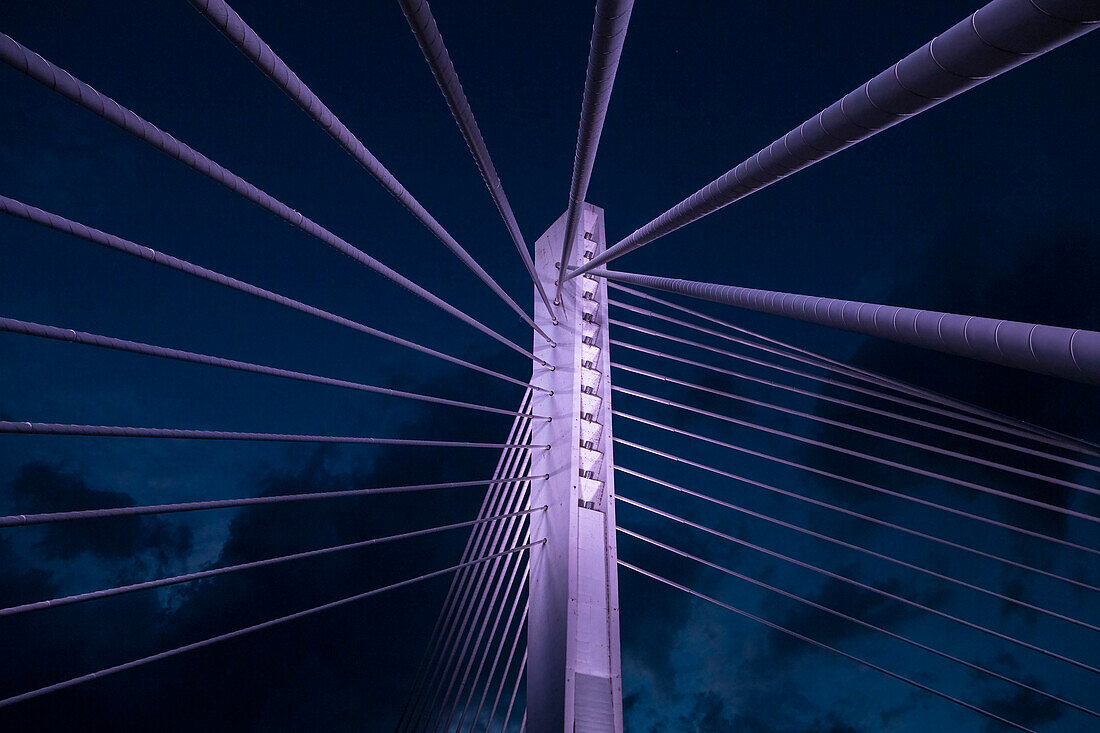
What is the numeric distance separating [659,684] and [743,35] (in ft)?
82.2

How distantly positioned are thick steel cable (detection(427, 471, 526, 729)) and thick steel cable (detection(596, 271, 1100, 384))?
18.2 feet

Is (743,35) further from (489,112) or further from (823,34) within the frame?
(489,112)

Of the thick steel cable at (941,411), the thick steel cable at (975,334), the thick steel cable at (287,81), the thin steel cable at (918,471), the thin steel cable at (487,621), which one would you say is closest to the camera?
the thick steel cable at (975,334)

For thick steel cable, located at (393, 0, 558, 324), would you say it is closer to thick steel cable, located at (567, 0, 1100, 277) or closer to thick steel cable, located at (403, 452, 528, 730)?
thick steel cable, located at (567, 0, 1100, 277)

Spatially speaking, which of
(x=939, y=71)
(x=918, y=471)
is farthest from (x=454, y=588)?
(x=939, y=71)

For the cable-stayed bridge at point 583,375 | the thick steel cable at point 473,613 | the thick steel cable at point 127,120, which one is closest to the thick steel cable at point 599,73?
the cable-stayed bridge at point 583,375

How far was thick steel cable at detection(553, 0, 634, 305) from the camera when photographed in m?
2.80

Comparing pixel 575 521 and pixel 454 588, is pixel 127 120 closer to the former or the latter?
pixel 575 521

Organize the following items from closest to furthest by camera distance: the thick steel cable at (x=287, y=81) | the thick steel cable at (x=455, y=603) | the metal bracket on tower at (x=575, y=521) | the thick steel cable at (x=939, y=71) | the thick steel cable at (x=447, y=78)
Result: the thick steel cable at (x=939, y=71), the thick steel cable at (x=287, y=81), the thick steel cable at (x=447, y=78), the metal bracket on tower at (x=575, y=521), the thick steel cable at (x=455, y=603)

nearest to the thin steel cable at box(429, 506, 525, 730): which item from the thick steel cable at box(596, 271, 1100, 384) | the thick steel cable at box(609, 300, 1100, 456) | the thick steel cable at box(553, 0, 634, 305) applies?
the thick steel cable at box(609, 300, 1100, 456)

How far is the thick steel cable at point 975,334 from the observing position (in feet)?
6.46

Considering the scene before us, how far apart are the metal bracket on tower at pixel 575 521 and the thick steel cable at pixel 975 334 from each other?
4.17 metres

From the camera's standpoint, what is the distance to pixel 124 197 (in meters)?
23.0

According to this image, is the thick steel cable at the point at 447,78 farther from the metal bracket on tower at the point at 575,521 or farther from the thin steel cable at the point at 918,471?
the thin steel cable at the point at 918,471
